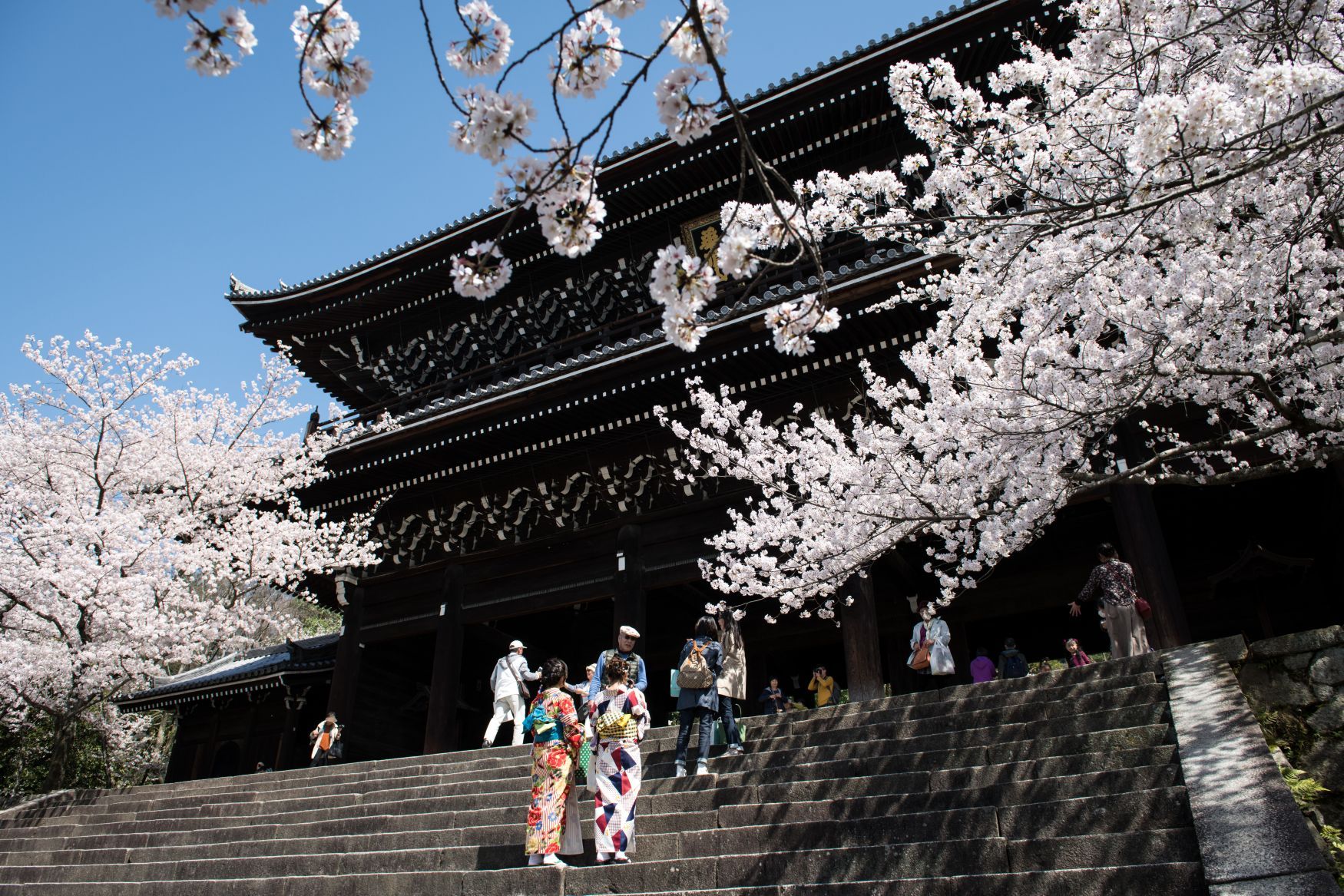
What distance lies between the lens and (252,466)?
18141 mm

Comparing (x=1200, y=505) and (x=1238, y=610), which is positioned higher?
(x=1200, y=505)

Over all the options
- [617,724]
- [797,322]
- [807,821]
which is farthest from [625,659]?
[797,322]

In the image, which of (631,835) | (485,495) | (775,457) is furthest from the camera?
(485,495)

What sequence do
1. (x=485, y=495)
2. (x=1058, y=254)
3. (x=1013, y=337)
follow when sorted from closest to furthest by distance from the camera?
1. (x=1058, y=254)
2. (x=1013, y=337)
3. (x=485, y=495)

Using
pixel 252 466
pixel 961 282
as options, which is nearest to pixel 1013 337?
pixel 961 282

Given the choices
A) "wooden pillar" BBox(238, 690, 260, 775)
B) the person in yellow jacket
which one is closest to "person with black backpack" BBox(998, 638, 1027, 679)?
the person in yellow jacket

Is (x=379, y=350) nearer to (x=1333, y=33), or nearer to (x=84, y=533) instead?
(x=84, y=533)

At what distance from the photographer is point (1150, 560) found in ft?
29.4

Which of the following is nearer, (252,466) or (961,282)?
(961,282)

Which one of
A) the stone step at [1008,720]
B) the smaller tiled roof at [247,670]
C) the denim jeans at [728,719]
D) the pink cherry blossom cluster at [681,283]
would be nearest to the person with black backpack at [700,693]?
the denim jeans at [728,719]

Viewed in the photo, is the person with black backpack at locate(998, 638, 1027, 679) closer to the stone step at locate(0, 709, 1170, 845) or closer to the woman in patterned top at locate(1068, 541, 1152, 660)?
the woman in patterned top at locate(1068, 541, 1152, 660)

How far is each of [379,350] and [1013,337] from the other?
11.6 meters

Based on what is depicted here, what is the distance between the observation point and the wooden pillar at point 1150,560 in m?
8.76

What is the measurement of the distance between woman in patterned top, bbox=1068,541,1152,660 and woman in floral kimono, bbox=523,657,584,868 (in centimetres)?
475
